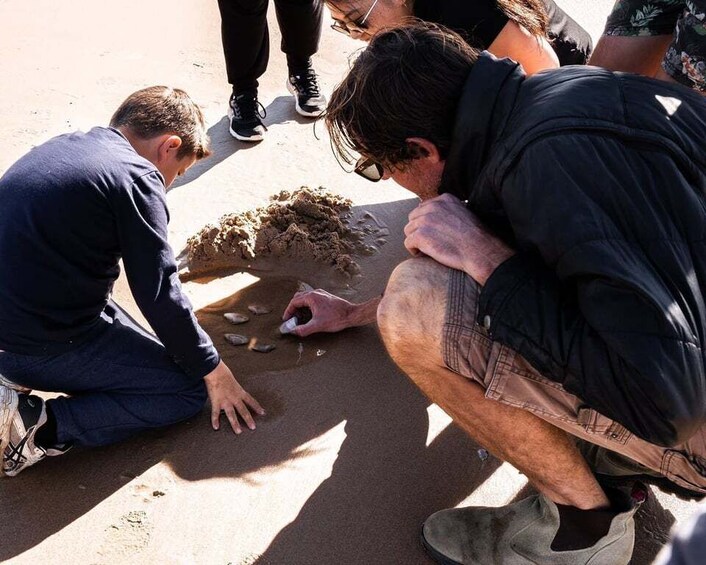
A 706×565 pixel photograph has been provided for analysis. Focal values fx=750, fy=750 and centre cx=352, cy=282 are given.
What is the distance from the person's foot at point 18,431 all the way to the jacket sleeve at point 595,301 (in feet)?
4.16

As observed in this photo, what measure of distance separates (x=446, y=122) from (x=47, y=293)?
117 centimetres

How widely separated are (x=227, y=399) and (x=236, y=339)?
0.37 meters

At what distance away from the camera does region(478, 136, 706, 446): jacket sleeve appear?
1451 mm

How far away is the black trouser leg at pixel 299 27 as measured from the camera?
3.67 metres

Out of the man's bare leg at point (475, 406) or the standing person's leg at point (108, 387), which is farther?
the standing person's leg at point (108, 387)

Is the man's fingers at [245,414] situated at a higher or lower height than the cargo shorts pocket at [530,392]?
lower

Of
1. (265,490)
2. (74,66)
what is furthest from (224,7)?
(265,490)

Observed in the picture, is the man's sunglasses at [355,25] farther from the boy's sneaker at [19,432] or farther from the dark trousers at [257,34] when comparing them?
the boy's sneaker at [19,432]

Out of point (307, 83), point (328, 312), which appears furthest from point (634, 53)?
point (307, 83)

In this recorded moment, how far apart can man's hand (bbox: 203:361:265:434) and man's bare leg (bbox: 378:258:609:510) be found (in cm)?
58

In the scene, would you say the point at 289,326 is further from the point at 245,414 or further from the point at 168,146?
the point at 168,146

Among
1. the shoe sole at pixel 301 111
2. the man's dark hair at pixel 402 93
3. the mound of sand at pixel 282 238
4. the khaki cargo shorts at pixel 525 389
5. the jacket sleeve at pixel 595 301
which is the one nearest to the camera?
the jacket sleeve at pixel 595 301

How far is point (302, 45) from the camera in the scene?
385 cm

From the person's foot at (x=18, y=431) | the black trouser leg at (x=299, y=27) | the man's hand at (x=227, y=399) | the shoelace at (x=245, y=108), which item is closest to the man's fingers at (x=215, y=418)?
the man's hand at (x=227, y=399)
